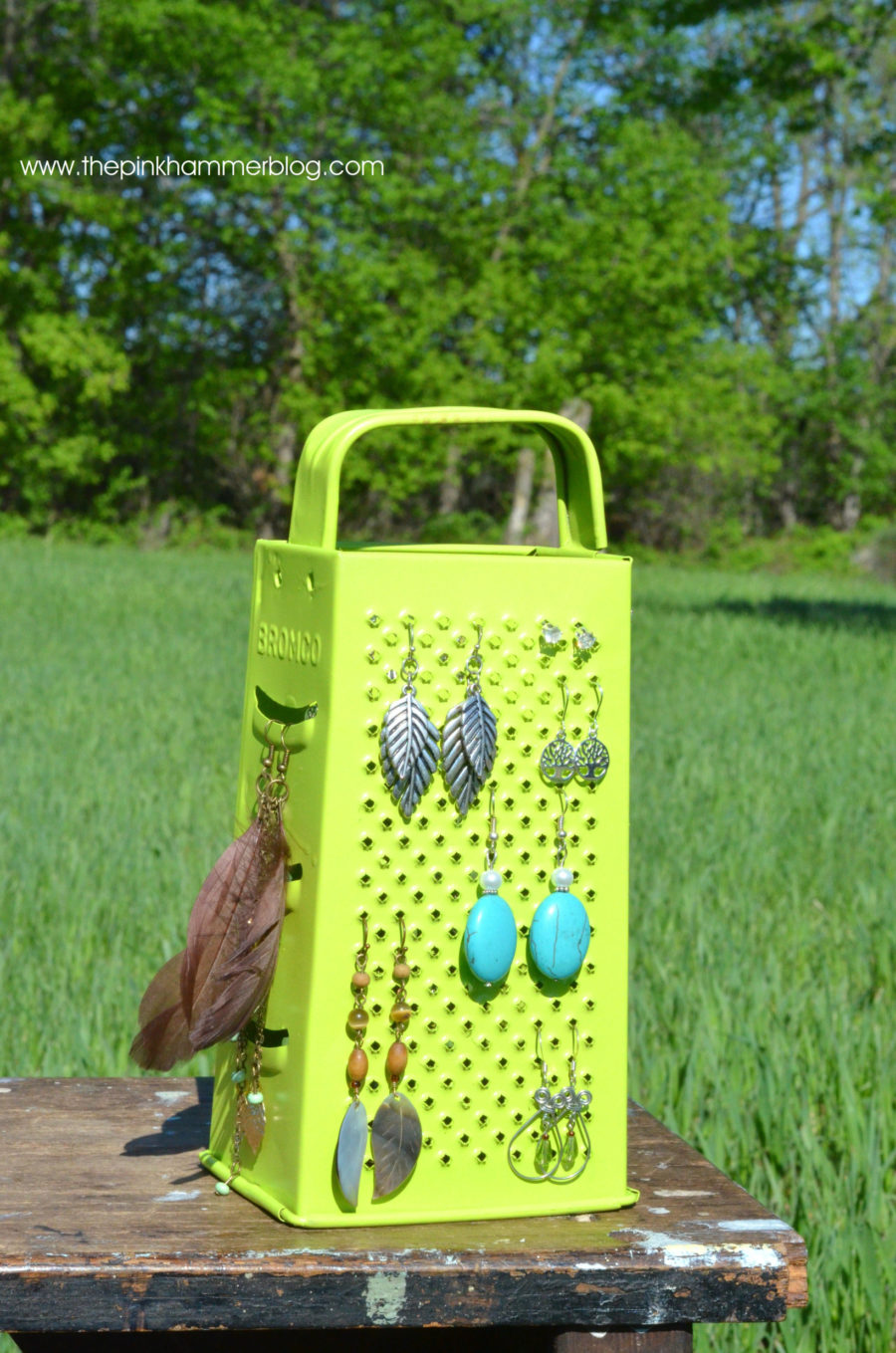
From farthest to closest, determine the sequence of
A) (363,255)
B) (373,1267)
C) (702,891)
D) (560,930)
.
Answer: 1. (363,255)
2. (702,891)
3. (560,930)
4. (373,1267)

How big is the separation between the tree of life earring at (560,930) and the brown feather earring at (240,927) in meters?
0.17

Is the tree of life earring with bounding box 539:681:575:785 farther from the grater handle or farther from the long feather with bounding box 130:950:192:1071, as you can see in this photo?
the long feather with bounding box 130:950:192:1071

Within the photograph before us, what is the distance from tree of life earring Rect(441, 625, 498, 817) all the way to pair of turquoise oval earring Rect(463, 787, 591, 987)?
0.9 inches

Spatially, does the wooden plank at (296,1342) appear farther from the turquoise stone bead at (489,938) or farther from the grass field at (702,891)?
the grass field at (702,891)

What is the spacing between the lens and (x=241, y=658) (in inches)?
335

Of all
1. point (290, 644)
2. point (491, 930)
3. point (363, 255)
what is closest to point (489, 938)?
point (491, 930)

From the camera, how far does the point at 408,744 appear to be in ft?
3.00

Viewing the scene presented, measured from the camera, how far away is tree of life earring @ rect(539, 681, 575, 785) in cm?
96

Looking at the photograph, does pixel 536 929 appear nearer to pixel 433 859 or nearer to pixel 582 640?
pixel 433 859

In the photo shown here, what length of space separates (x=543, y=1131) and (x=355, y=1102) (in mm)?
142

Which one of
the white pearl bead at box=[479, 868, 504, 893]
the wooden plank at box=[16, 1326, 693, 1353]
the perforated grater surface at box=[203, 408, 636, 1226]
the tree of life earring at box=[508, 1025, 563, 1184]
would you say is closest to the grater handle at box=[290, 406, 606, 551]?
the perforated grater surface at box=[203, 408, 636, 1226]

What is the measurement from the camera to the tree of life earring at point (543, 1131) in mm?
963

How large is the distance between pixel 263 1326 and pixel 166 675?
6706 mm

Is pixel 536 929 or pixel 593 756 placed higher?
pixel 593 756
